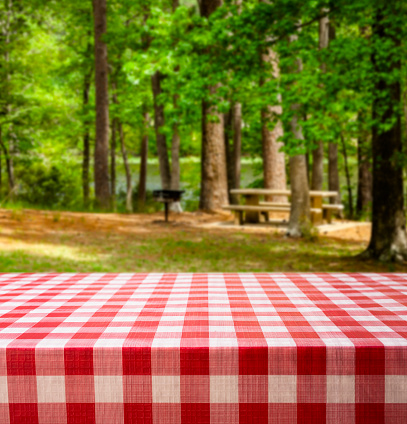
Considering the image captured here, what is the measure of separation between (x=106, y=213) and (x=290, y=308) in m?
14.0

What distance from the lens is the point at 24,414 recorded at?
1212mm

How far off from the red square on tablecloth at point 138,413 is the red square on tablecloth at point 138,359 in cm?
7

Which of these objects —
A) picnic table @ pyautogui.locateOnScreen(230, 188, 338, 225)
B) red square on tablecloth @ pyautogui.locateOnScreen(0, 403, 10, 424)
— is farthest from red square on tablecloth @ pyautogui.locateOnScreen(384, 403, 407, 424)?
picnic table @ pyautogui.locateOnScreen(230, 188, 338, 225)

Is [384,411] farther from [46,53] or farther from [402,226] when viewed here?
[46,53]

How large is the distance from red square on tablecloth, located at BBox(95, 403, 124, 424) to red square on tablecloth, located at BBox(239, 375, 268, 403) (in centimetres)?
27

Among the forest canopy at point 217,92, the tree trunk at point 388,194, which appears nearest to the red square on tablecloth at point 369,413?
the forest canopy at point 217,92

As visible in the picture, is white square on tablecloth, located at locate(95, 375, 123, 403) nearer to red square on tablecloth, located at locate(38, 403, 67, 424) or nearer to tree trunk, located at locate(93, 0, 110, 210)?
red square on tablecloth, located at locate(38, 403, 67, 424)

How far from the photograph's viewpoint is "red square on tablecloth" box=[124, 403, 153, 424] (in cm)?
120

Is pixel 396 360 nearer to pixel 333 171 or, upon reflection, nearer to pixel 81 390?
pixel 81 390

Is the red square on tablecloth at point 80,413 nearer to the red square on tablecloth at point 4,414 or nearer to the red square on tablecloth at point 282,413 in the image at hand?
the red square on tablecloth at point 4,414

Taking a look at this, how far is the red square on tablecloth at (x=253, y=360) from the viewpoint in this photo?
119cm

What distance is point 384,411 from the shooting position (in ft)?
3.93

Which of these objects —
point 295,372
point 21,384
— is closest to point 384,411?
point 295,372

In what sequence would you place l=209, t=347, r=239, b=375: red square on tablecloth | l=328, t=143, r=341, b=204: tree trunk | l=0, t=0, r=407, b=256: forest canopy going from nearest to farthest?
l=209, t=347, r=239, b=375: red square on tablecloth < l=0, t=0, r=407, b=256: forest canopy < l=328, t=143, r=341, b=204: tree trunk
